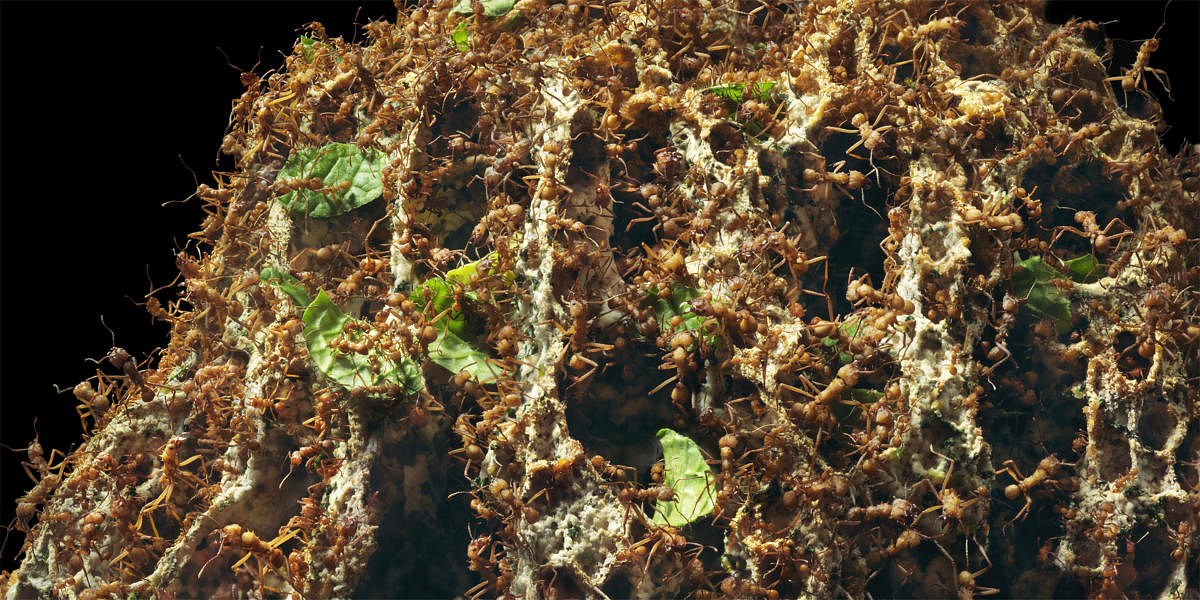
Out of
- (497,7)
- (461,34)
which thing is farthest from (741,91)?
(461,34)

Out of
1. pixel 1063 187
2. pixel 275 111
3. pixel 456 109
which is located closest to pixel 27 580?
pixel 275 111

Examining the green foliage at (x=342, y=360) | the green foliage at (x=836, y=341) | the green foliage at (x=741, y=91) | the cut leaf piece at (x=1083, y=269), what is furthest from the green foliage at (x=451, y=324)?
the cut leaf piece at (x=1083, y=269)

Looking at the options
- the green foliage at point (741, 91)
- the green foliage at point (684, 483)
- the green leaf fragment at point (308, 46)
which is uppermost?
→ the green leaf fragment at point (308, 46)

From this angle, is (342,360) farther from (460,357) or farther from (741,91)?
(741,91)

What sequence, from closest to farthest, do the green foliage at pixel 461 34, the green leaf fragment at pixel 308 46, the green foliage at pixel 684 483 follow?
the green foliage at pixel 684 483 < the green foliage at pixel 461 34 < the green leaf fragment at pixel 308 46

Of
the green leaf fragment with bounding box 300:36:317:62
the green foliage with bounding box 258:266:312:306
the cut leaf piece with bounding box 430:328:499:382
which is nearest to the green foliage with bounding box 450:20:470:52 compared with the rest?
the green leaf fragment with bounding box 300:36:317:62

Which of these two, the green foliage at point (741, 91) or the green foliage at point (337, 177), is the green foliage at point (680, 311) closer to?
the green foliage at point (741, 91)
